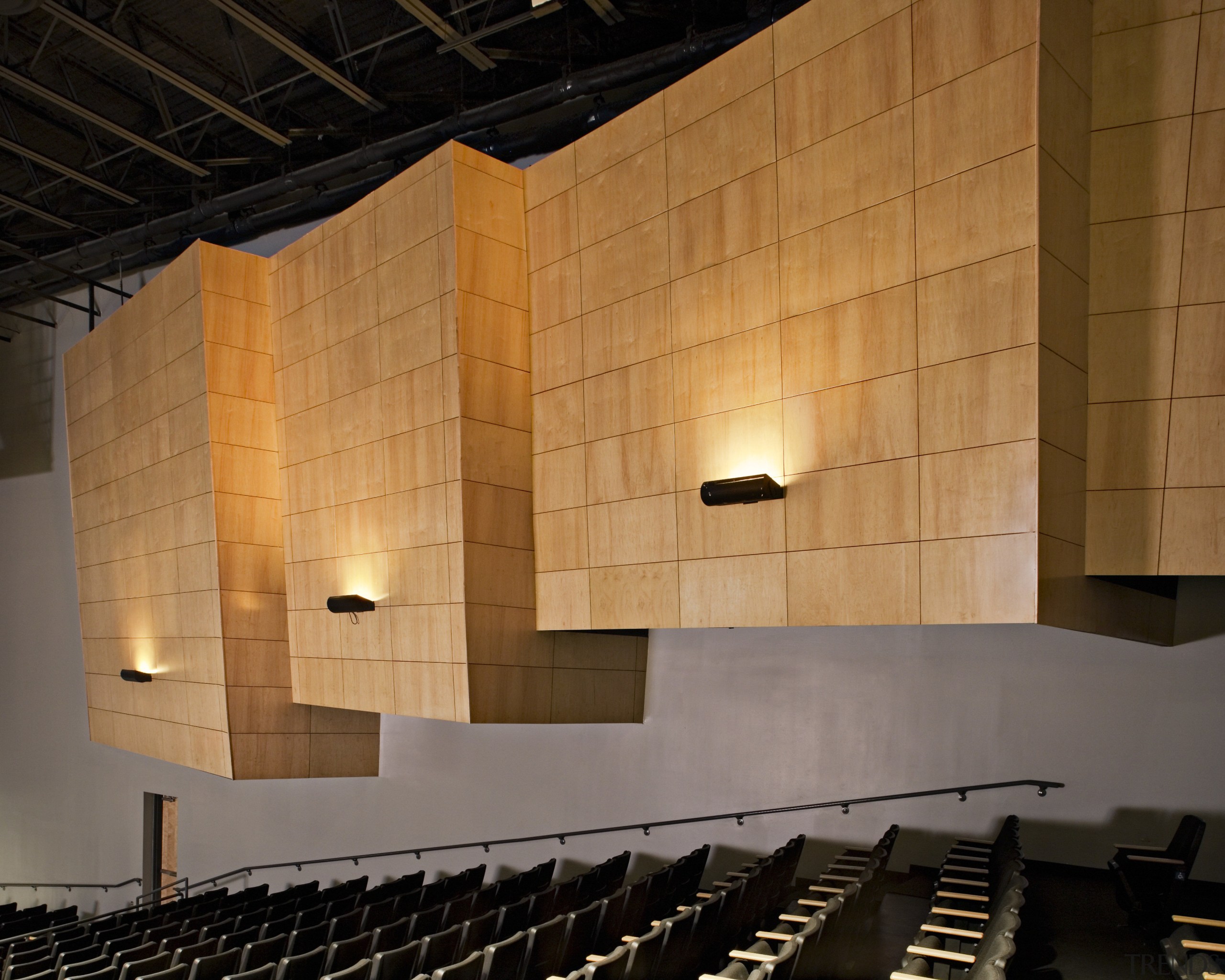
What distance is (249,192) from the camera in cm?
1298

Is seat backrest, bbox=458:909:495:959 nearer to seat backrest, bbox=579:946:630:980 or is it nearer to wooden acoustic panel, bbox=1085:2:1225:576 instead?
seat backrest, bbox=579:946:630:980

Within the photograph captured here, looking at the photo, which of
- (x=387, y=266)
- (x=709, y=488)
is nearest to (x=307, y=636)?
(x=387, y=266)

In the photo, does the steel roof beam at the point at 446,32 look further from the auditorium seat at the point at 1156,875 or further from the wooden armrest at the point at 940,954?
the auditorium seat at the point at 1156,875

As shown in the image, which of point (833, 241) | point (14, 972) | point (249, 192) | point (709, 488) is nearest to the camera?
point (833, 241)

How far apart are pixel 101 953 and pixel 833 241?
8548mm

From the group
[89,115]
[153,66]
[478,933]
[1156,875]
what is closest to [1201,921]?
[1156,875]

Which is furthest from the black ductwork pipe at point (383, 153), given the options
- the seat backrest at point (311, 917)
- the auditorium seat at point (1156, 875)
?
the seat backrest at point (311, 917)

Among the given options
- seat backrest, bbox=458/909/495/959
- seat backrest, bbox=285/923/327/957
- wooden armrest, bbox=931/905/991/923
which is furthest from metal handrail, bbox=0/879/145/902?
wooden armrest, bbox=931/905/991/923

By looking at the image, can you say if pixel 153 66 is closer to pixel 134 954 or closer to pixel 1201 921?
pixel 134 954

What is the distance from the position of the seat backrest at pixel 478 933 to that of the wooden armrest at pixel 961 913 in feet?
9.00

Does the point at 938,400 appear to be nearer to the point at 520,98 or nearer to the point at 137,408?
the point at 520,98

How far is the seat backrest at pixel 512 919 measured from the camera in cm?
593

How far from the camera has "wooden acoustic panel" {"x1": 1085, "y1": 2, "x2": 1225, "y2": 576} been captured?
16.8ft

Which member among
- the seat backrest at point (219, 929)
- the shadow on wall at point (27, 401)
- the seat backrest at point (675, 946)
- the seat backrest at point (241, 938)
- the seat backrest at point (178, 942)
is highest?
the shadow on wall at point (27, 401)
